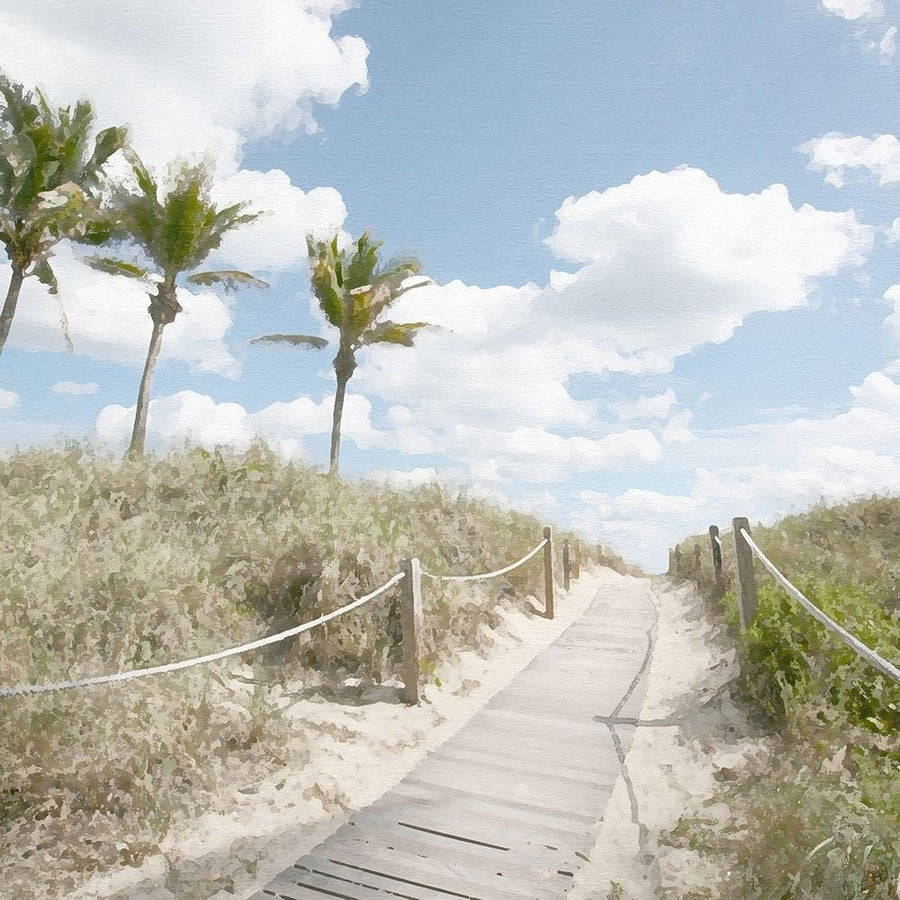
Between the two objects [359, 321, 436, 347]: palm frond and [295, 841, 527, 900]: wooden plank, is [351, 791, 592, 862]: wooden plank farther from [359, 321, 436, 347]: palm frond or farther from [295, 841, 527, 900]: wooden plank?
[359, 321, 436, 347]: palm frond

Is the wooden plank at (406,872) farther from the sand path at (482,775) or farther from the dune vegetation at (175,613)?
the dune vegetation at (175,613)

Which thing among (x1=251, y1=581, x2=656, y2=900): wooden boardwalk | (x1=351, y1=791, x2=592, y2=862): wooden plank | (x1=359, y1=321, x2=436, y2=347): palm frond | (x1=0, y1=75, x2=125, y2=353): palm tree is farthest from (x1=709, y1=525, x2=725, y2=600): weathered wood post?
(x1=0, y1=75, x2=125, y2=353): palm tree

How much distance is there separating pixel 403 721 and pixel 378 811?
1631mm

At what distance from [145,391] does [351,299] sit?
6.51 m

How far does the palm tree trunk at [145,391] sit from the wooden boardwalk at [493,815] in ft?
49.4

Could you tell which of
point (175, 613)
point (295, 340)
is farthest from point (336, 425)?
point (175, 613)

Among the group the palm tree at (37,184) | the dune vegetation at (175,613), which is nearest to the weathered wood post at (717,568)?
the dune vegetation at (175,613)

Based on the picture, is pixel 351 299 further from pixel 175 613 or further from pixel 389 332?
pixel 175 613

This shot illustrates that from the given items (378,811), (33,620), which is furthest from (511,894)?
(33,620)

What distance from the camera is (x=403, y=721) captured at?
19.9 feet

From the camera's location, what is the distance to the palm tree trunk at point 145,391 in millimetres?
18859

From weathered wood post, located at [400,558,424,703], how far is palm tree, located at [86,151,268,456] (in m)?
14.3

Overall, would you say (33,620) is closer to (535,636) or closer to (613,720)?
(613,720)

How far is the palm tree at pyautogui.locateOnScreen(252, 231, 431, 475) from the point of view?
21203 mm
